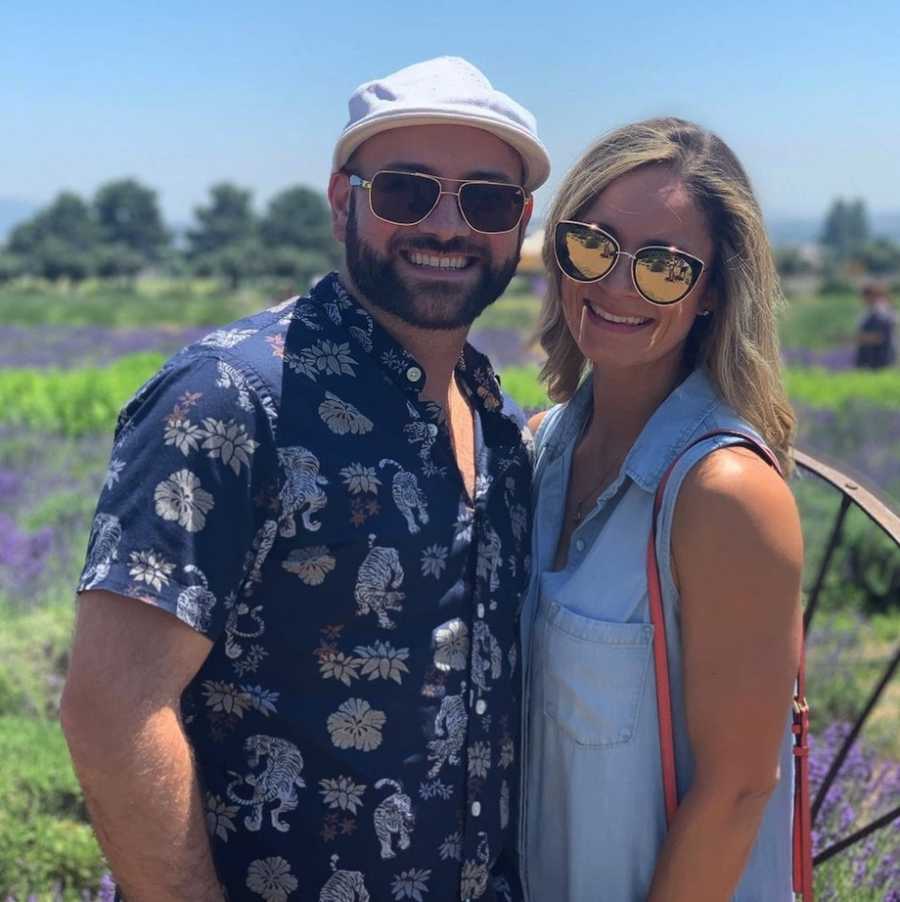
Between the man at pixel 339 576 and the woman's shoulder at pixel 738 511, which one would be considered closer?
the man at pixel 339 576

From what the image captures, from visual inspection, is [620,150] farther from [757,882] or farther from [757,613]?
[757,882]

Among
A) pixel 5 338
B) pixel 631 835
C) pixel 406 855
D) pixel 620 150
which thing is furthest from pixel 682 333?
pixel 5 338

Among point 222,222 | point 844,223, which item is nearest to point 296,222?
point 222,222

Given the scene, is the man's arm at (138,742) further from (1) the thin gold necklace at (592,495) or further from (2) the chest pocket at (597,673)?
(1) the thin gold necklace at (592,495)

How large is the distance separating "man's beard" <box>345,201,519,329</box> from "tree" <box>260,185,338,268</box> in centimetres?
8793

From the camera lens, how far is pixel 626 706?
2.03 metres

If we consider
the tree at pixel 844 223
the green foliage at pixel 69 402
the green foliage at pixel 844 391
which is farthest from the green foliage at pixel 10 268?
the tree at pixel 844 223

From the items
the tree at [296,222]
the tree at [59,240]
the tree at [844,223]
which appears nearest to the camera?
the tree at [59,240]

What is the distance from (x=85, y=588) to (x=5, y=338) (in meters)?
20.6

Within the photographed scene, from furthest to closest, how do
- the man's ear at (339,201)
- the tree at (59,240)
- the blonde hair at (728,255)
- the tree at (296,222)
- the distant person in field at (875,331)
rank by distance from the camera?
the tree at (296,222) < the tree at (59,240) < the distant person in field at (875,331) < the man's ear at (339,201) < the blonde hair at (728,255)

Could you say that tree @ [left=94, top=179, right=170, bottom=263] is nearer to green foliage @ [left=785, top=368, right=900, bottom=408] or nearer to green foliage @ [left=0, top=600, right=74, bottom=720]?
green foliage @ [left=785, top=368, right=900, bottom=408]

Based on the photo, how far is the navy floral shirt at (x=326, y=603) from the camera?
1.74 metres

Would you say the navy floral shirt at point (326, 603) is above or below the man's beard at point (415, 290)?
below

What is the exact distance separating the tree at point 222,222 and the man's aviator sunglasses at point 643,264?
327 ft
